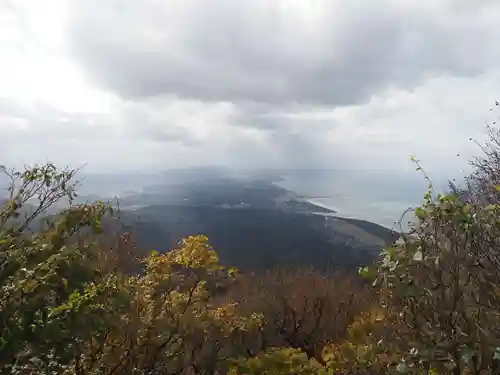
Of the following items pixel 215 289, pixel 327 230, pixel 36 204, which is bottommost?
pixel 327 230

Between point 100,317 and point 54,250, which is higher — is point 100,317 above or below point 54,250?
below

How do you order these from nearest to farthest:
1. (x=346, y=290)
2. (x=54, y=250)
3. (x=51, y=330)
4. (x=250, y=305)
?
1. (x=51, y=330)
2. (x=54, y=250)
3. (x=250, y=305)
4. (x=346, y=290)

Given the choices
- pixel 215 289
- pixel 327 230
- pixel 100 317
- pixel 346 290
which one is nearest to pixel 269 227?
pixel 327 230

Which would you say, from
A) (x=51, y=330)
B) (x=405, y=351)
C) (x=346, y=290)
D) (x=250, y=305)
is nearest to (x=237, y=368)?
(x=51, y=330)

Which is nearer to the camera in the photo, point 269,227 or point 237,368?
point 237,368

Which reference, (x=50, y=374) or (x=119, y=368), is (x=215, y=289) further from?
(x=50, y=374)

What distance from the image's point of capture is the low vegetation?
→ 2.53m

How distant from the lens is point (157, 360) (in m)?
5.97

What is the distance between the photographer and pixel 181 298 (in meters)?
6.67

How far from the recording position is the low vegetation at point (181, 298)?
2.53 meters

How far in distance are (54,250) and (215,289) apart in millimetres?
3873

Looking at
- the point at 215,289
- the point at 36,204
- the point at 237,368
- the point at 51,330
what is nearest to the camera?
the point at 51,330

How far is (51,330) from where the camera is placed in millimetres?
3234

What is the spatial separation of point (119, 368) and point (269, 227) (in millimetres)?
56164
